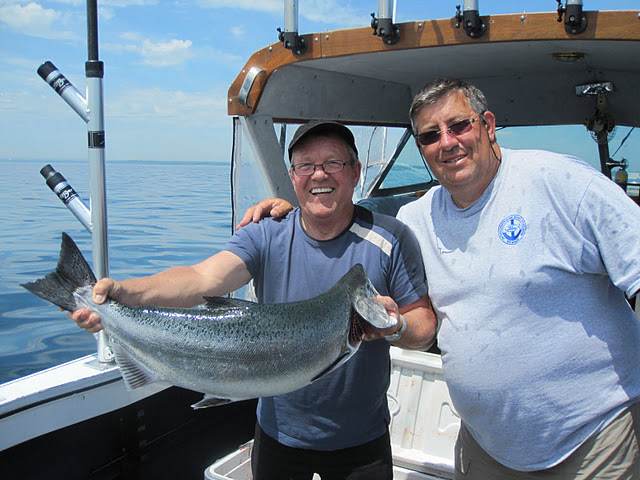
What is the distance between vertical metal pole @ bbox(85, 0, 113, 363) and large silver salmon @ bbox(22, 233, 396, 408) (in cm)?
135

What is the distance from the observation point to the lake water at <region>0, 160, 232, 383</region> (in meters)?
8.08

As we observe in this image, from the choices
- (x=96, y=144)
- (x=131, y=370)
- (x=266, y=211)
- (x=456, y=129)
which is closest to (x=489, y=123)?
(x=456, y=129)

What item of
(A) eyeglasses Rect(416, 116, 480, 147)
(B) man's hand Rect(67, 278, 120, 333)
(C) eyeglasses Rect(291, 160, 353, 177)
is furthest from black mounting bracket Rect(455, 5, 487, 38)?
(B) man's hand Rect(67, 278, 120, 333)

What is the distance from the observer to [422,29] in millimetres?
3766

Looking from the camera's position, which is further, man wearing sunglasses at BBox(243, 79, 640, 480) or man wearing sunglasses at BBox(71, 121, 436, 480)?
man wearing sunglasses at BBox(71, 121, 436, 480)

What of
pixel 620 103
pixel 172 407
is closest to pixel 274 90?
pixel 172 407

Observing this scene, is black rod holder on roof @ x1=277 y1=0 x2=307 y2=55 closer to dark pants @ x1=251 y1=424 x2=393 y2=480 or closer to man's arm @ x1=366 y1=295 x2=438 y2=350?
man's arm @ x1=366 y1=295 x2=438 y2=350

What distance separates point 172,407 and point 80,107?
7.53 feet

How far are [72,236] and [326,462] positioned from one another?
13297 millimetres

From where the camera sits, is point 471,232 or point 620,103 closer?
point 471,232

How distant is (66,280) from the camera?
2342 millimetres

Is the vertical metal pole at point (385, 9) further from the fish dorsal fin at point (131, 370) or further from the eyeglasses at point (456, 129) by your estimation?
the fish dorsal fin at point (131, 370)

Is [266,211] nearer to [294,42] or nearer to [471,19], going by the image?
[294,42]

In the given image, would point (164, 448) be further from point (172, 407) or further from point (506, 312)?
point (506, 312)
